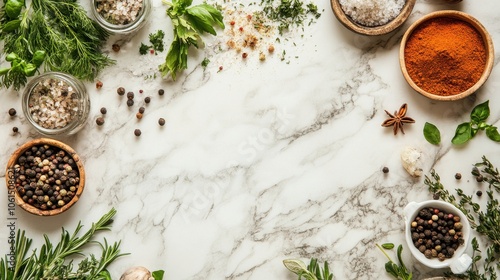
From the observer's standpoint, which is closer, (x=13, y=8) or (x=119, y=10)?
(x=13, y=8)

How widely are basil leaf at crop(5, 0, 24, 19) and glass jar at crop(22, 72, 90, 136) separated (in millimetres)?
230

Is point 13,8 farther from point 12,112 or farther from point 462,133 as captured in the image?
point 462,133

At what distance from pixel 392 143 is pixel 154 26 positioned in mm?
971

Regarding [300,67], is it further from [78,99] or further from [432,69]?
[78,99]

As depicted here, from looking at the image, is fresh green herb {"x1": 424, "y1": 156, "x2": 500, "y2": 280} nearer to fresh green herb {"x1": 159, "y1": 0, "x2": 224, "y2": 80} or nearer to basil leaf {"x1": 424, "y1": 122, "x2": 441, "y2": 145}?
basil leaf {"x1": 424, "y1": 122, "x2": 441, "y2": 145}

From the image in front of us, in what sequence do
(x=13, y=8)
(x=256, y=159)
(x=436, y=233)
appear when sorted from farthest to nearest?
(x=256, y=159)
(x=436, y=233)
(x=13, y=8)

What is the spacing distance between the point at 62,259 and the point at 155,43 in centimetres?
84

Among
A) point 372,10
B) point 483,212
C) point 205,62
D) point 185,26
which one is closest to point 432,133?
point 483,212

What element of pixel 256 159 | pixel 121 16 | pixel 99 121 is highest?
pixel 121 16

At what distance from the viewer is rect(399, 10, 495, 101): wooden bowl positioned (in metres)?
2.17

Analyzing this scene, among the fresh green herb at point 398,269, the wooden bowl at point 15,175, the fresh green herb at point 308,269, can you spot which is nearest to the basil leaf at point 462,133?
the fresh green herb at point 398,269

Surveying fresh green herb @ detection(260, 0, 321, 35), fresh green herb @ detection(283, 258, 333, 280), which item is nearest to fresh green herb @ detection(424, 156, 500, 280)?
fresh green herb @ detection(283, 258, 333, 280)

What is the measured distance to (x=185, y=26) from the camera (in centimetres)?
221

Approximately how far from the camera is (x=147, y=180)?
2.34 meters
